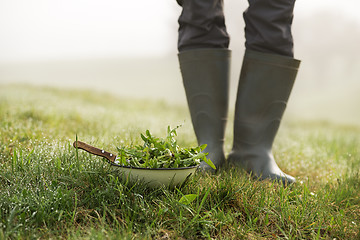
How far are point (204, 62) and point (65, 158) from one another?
1.00 m

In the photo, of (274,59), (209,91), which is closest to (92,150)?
(209,91)

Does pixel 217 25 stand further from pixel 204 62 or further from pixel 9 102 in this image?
pixel 9 102

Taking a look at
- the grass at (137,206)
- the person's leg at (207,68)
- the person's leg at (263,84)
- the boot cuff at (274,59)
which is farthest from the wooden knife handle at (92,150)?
the boot cuff at (274,59)

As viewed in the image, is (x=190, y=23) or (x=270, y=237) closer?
(x=270, y=237)

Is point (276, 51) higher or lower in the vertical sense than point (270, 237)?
higher

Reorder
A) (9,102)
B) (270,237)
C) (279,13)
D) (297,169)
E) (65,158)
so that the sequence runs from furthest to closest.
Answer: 1. (9,102)
2. (297,169)
3. (279,13)
4. (65,158)
5. (270,237)

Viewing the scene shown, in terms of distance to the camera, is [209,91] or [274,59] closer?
[274,59]

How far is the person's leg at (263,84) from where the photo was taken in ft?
6.95

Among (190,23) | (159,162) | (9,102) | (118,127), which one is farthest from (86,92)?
(159,162)

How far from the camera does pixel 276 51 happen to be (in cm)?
218

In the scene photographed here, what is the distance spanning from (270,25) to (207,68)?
0.44 metres

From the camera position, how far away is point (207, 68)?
226 cm

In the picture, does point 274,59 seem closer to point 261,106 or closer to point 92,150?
point 261,106

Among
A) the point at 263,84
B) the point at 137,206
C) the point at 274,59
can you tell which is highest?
the point at 274,59
